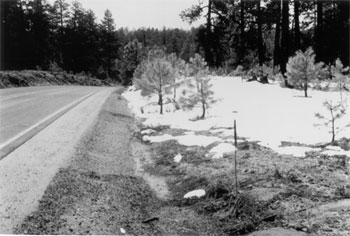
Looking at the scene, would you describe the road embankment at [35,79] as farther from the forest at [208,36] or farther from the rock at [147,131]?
the rock at [147,131]

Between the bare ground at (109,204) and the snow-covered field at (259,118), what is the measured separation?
263cm

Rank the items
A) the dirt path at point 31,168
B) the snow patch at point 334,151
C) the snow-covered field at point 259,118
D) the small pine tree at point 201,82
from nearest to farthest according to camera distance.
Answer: the dirt path at point 31,168 → the snow patch at point 334,151 → the snow-covered field at point 259,118 → the small pine tree at point 201,82

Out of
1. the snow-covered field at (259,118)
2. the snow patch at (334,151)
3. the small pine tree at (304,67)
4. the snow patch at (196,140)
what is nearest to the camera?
the snow patch at (334,151)

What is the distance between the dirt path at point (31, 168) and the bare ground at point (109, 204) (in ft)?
0.49

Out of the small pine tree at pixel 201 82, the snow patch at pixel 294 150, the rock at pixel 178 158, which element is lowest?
the rock at pixel 178 158

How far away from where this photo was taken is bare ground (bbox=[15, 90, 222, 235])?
15.1 ft

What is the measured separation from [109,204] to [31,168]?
2.01 metres

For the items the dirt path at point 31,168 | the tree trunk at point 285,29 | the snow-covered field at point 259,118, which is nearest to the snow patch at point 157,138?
the snow-covered field at point 259,118

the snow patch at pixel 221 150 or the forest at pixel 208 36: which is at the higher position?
the forest at pixel 208 36

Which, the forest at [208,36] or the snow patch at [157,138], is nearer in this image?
the snow patch at [157,138]

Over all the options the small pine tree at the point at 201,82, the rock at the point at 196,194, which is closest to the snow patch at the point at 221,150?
the rock at the point at 196,194

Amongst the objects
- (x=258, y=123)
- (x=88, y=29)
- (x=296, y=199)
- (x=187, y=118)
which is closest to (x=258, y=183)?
(x=296, y=199)

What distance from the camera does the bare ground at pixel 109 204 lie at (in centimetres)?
460

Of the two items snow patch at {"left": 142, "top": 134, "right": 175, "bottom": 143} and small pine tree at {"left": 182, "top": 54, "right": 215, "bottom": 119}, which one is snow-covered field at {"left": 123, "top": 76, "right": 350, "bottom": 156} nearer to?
snow patch at {"left": 142, "top": 134, "right": 175, "bottom": 143}
